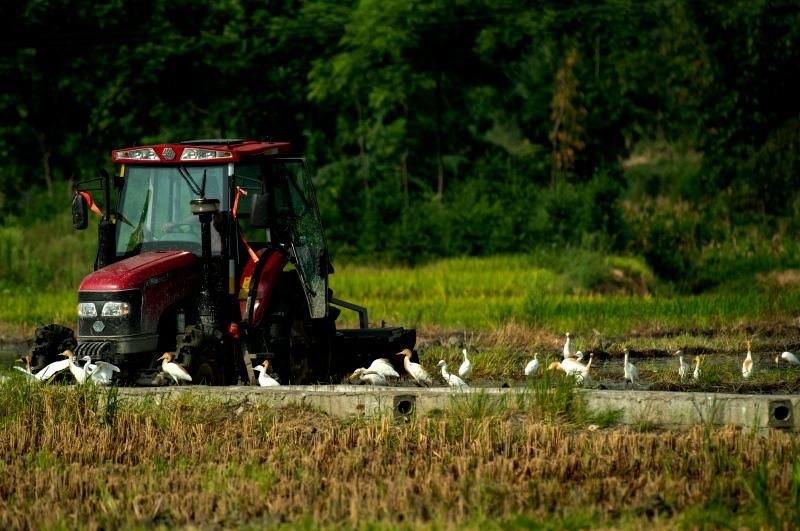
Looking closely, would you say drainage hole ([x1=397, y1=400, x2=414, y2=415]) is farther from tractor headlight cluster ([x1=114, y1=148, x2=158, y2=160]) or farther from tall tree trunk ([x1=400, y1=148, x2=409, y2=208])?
tall tree trunk ([x1=400, y1=148, x2=409, y2=208])

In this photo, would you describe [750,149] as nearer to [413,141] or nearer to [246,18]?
[413,141]

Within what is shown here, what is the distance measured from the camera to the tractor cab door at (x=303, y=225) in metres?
13.7

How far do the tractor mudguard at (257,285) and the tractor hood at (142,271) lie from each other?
47cm

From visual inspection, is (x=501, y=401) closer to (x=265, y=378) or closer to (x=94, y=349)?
(x=265, y=378)

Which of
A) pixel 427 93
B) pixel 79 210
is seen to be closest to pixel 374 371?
pixel 79 210

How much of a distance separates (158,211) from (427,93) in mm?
25217

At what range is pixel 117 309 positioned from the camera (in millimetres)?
12266

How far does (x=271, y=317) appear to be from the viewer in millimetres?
13453

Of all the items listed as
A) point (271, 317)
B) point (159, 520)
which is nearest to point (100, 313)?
point (271, 317)

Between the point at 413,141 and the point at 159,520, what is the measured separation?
3004 centimetres

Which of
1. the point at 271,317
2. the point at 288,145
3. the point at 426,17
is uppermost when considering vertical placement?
the point at 426,17

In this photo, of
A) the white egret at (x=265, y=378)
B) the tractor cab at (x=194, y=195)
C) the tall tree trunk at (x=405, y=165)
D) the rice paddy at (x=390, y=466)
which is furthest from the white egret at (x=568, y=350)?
the tall tree trunk at (x=405, y=165)

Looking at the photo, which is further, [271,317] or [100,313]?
[271,317]

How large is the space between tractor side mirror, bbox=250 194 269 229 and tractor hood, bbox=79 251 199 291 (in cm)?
85
